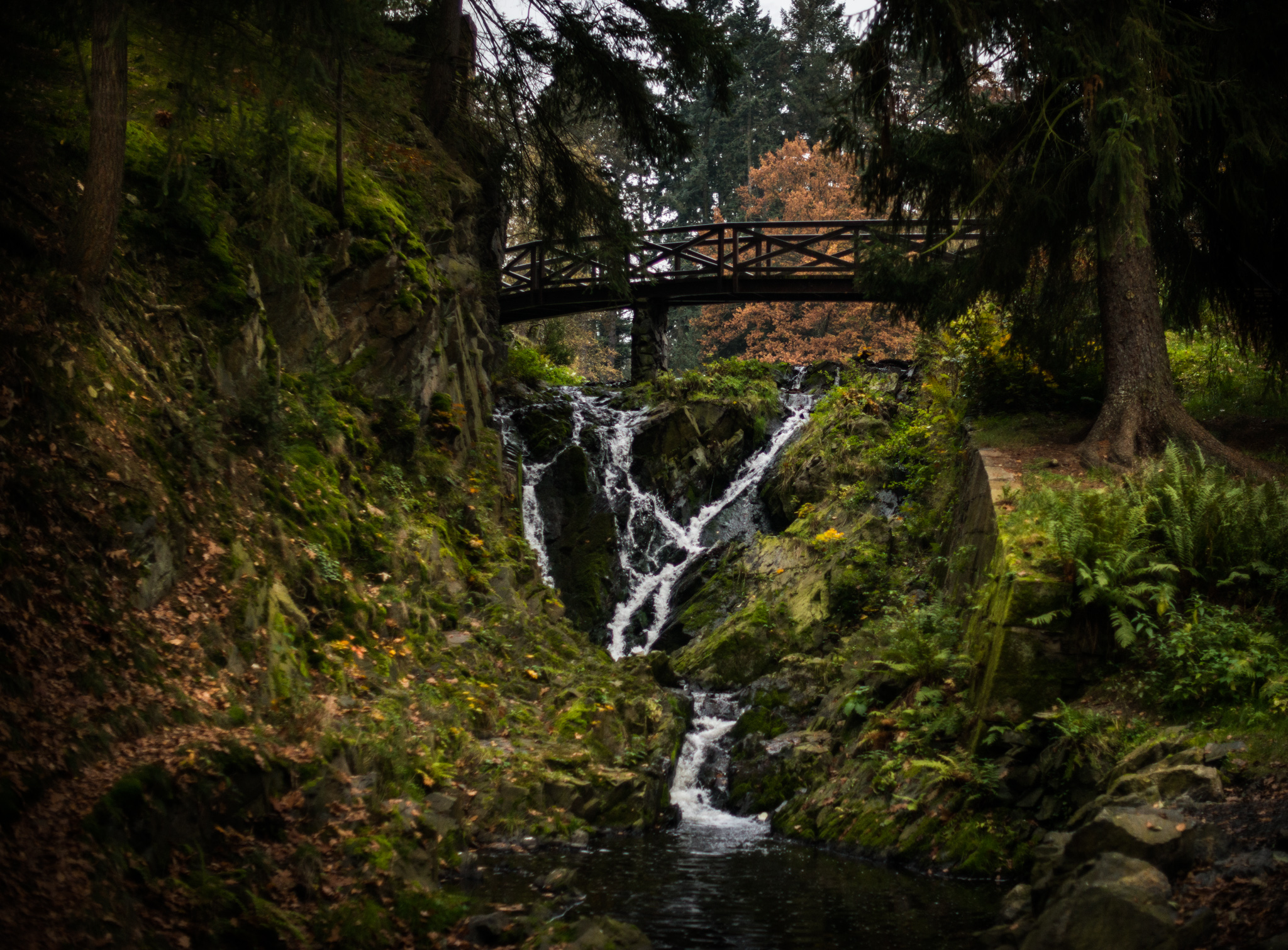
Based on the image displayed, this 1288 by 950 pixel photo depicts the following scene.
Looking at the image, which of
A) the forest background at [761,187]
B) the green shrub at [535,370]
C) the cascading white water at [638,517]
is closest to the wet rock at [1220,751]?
the cascading white water at [638,517]

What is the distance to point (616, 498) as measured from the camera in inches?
682

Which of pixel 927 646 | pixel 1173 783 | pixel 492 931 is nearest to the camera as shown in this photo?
pixel 492 931

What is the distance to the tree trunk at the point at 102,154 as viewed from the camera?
6.34m

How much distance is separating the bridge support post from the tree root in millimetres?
12119

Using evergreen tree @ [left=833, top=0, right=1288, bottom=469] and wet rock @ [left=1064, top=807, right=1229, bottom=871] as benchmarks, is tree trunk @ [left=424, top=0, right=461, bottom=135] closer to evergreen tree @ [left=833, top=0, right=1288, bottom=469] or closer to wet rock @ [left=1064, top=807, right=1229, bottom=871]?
evergreen tree @ [left=833, top=0, right=1288, bottom=469]

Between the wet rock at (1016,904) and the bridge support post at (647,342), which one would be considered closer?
the wet rock at (1016,904)

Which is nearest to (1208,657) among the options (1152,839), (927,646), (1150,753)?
(1150,753)

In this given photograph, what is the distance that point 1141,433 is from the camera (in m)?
9.55

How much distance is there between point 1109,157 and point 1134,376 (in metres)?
2.46

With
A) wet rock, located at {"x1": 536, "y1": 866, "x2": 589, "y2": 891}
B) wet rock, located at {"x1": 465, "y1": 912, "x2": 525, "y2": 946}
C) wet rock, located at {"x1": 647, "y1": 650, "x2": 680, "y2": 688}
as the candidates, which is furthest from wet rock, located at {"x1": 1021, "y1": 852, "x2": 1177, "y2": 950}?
wet rock, located at {"x1": 647, "y1": 650, "x2": 680, "y2": 688}

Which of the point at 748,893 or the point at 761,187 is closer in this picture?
the point at 748,893

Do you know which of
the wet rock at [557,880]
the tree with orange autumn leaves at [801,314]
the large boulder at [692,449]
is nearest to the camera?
the wet rock at [557,880]

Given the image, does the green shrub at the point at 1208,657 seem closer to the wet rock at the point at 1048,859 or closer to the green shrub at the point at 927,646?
the wet rock at the point at 1048,859

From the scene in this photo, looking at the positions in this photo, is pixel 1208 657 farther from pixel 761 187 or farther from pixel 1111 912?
pixel 761 187
